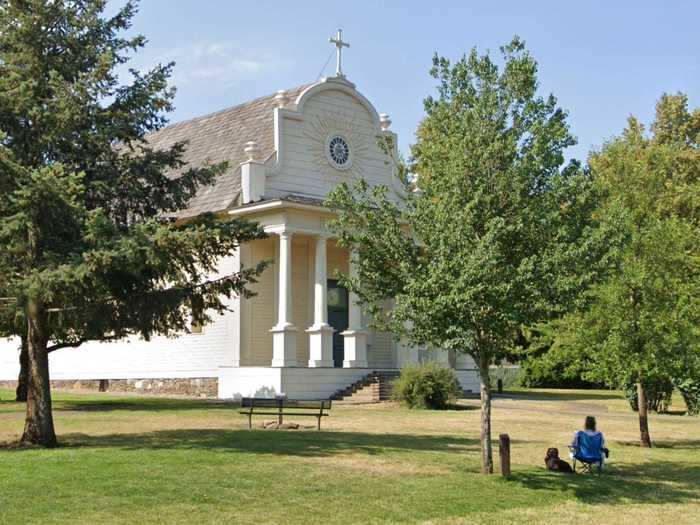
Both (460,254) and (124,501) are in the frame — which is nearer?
(124,501)

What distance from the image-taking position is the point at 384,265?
1484 centimetres

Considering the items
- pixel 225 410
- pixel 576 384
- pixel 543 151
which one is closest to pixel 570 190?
pixel 543 151

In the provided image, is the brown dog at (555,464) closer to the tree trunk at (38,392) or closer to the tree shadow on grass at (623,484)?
the tree shadow on grass at (623,484)

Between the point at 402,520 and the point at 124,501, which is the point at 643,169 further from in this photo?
the point at 124,501

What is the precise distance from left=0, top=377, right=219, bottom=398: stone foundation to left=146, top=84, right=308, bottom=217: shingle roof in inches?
229

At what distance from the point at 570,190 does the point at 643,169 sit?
706 centimetres

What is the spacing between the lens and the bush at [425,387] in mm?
28031

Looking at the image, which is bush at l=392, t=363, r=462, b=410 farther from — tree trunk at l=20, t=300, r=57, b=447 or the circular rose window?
tree trunk at l=20, t=300, r=57, b=447

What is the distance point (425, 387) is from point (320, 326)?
4538mm

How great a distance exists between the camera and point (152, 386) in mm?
35000

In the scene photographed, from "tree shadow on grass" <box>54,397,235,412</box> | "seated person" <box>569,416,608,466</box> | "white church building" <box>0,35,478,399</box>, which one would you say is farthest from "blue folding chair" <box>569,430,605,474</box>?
"white church building" <box>0,35,478,399</box>

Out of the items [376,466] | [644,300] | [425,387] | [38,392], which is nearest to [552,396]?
[425,387]

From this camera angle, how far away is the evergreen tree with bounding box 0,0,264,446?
15.4m

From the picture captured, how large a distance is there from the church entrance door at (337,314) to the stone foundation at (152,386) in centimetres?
457
